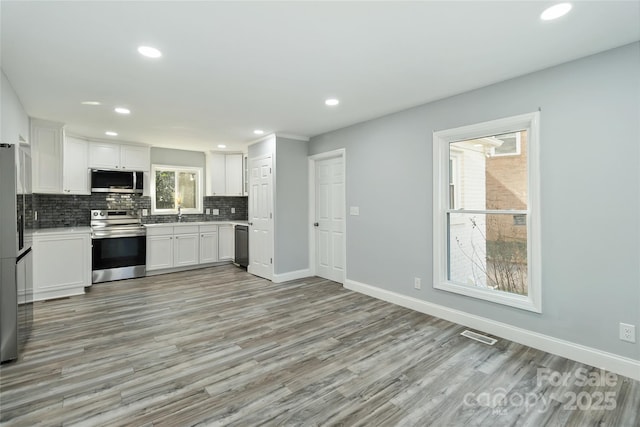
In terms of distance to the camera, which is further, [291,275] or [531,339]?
[291,275]

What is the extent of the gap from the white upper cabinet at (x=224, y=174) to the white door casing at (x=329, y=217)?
7.21 feet

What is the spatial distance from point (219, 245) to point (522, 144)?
557 cm

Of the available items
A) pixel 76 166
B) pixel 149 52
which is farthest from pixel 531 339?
pixel 76 166

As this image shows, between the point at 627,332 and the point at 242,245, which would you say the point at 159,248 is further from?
the point at 627,332

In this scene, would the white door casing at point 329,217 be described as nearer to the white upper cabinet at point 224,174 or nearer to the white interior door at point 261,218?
the white interior door at point 261,218

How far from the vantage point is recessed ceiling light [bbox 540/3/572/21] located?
1.86 m

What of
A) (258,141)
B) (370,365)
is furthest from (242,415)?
(258,141)

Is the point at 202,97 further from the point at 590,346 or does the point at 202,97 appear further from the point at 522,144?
the point at 590,346

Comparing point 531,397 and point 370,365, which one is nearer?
point 531,397

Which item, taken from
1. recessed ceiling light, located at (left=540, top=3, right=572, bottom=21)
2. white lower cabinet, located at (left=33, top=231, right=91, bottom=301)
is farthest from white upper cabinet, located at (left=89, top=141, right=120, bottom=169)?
recessed ceiling light, located at (left=540, top=3, right=572, bottom=21)

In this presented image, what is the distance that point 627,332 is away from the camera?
2.29 meters

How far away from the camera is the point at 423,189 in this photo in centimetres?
363

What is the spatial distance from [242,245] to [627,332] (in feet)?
17.9

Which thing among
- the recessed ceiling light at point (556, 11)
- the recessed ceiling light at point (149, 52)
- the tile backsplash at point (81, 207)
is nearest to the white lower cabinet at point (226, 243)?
the tile backsplash at point (81, 207)
